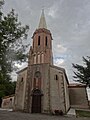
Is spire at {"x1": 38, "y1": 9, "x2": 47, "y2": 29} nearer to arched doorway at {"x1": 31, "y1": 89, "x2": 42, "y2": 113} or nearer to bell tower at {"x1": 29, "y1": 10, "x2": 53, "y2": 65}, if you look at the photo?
bell tower at {"x1": 29, "y1": 10, "x2": 53, "y2": 65}

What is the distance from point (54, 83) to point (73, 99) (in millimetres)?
12617

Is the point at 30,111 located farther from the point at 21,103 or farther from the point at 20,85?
the point at 20,85

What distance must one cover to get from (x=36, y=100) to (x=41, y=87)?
2.20m

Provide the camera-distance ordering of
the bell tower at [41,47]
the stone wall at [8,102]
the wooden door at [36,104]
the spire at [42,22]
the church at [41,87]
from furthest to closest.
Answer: the stone wall at [8,102]
the spire at [42,22]
the bell tower at [41,47]
the wooden door at [36,104]
the church at [41,87]

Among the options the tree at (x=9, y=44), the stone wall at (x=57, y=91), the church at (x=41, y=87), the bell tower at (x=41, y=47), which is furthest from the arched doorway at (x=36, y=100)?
the tree at (x=9, y=44)

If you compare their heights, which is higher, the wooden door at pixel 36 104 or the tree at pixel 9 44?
the tree at pixel 9 44

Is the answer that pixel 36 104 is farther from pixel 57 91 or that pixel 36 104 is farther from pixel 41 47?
pixel 41 47

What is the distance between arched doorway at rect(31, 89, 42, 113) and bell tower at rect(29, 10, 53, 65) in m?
5.65

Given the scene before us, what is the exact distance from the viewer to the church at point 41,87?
2252cm

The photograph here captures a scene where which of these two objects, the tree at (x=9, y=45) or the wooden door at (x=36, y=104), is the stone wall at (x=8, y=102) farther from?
the tree at (x=9, y=45)

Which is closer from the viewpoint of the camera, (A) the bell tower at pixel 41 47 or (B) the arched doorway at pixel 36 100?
(B) the arched doorway at pixel 36 100

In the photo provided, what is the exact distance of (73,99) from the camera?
34062 millimetres

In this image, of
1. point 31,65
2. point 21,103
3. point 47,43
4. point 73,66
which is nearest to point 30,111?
point 21,103

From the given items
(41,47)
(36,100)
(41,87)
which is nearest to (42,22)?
(41,47)
